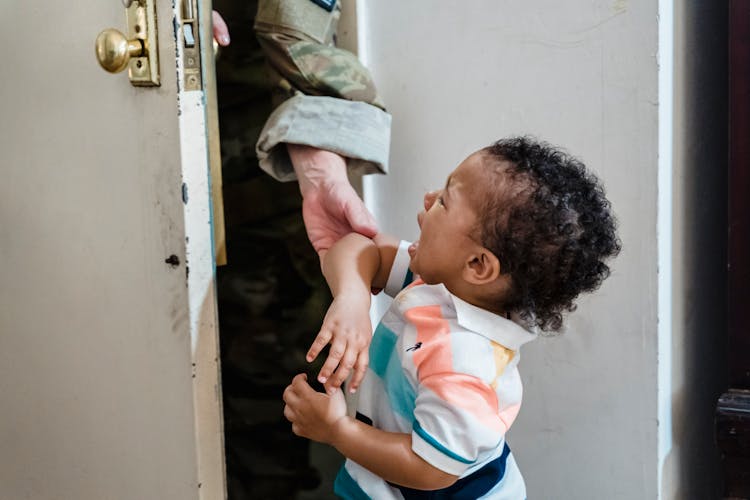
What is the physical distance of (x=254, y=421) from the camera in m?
1.43

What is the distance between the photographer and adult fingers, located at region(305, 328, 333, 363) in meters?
0.74

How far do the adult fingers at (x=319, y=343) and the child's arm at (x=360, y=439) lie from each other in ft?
0.18

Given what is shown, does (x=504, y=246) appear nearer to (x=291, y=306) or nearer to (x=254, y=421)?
(x=291, y=306)

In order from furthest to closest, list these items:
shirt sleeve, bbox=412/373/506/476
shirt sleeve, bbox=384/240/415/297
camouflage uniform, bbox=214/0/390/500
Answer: camouflage uniform, bbox=214/0/390/500 → shirt sleeve, bbox=384/240/415/297 → shirt sleeve, bbox=412/373/506/476

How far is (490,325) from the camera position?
770 millimetres

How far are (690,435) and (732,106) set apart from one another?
0.47m

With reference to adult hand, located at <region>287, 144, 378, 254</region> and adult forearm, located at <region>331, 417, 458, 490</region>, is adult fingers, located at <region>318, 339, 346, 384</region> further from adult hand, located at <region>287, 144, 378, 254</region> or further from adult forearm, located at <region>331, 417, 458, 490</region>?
adult hand, located at <region>287, 144, 378, 254</region>

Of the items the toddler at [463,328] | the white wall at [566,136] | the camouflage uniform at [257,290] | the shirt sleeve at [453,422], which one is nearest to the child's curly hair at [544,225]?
the toddler at [463,328]

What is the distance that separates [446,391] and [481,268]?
0.44ft

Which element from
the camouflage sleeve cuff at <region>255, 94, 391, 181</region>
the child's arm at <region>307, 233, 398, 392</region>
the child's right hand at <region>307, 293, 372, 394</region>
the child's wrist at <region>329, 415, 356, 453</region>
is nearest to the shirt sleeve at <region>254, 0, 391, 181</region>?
the camouflage sleeve cuff at <region>255, 94, 391, 181</region>

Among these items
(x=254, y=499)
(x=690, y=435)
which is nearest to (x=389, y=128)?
(x=690, y=435)

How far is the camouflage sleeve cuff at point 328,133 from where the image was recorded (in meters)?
0.97

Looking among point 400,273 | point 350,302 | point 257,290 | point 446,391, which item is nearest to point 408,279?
point 400,273

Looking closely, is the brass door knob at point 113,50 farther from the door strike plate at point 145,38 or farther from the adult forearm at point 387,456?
the adult forearm at point 387,456
